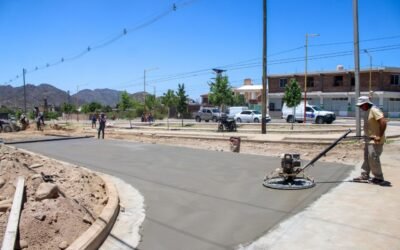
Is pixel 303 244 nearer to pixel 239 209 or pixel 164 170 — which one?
pixel 239 209

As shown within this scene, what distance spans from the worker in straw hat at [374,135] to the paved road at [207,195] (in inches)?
38.0

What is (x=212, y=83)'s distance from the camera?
199 feet

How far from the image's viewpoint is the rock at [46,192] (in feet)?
23.5

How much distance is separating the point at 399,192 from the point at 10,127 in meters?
39.6

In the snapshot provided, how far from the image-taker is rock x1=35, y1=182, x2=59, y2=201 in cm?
717

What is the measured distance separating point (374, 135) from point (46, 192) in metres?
6.75

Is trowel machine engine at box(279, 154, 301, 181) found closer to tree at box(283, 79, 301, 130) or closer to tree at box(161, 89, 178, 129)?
tree at box(283, 79, 301, 130)

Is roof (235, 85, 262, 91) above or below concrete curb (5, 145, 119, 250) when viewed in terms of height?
above

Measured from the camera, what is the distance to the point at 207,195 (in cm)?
945

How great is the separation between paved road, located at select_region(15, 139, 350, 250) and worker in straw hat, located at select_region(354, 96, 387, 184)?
96 centimetres

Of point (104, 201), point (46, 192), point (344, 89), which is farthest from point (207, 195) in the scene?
point (344, 89)

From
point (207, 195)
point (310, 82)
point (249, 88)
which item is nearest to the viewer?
point (207, 195)

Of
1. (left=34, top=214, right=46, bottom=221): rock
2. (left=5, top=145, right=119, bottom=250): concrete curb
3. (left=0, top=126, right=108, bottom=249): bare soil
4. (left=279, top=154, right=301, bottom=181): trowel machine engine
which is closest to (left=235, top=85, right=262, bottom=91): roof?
(left=279, top=154, right=301, bottom=181): trowel machine engine

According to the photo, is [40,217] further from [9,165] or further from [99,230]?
[9,165]
